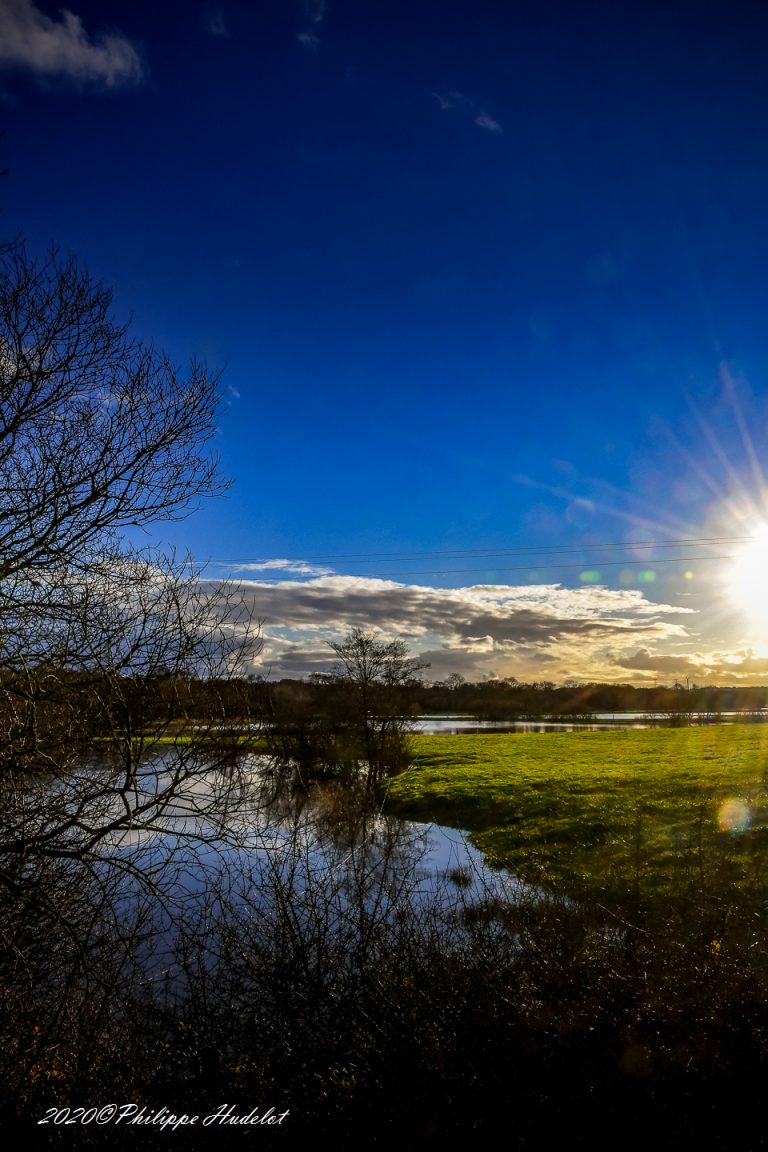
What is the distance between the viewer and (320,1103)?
6.21m

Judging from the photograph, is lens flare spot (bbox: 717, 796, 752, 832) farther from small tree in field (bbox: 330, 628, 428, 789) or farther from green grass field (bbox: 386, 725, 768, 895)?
small tree in field (bbox: 330, 628, 428, 789)

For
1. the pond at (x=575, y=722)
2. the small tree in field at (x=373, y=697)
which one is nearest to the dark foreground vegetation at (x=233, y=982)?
the small tree in field at (x=373, y=697)

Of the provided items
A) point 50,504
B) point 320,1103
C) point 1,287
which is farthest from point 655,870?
point 1,287

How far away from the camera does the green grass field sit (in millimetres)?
14195

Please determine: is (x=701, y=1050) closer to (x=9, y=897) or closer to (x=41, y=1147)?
(x=41, y=1147)

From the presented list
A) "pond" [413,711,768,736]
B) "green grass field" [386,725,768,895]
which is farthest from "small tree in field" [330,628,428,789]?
"pond" [413,711,768,736]

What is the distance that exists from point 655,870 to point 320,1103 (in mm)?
10422

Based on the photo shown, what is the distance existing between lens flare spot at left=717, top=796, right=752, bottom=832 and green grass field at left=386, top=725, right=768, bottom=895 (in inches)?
1.0

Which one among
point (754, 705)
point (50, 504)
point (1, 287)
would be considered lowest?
point (754, 705)

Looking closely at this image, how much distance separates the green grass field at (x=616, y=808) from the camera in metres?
14.2

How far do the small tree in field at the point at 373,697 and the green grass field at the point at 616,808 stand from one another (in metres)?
2.68

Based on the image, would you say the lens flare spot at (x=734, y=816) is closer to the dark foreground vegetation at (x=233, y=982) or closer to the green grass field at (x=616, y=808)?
the green grass field at (x=616, y=808)

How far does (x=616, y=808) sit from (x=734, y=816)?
4.10 metres

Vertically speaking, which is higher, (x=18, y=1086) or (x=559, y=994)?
(x=559, y=994)
